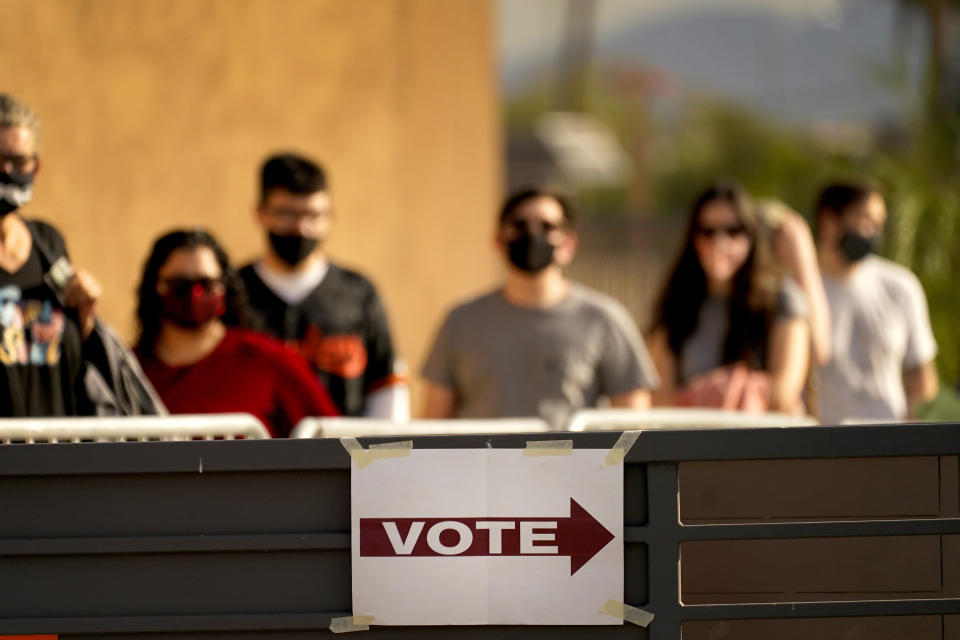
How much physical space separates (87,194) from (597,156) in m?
37.5

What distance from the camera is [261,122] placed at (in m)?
8.13

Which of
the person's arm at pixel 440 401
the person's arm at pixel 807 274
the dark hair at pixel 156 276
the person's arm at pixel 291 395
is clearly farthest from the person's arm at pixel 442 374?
the person's arm at pixel 807 274

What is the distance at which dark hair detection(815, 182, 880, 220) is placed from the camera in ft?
20.7

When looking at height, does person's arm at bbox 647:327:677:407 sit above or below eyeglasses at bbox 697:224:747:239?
below

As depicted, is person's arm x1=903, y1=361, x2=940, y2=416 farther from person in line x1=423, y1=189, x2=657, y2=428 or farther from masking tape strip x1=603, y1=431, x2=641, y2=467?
masking tape strip x1=603, y1=431, x2=641, y2=467

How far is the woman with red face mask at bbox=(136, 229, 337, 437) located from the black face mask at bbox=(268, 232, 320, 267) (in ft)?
1.77

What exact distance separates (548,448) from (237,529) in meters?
0.64

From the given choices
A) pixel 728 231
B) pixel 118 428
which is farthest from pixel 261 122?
pixel 118 428

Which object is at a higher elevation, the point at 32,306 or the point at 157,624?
the point at 32,306

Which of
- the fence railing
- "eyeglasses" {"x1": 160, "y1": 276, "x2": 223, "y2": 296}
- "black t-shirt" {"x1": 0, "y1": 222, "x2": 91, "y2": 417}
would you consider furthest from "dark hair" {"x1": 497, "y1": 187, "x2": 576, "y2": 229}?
the fence railing

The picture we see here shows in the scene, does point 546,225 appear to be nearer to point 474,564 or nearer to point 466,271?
point 474,564

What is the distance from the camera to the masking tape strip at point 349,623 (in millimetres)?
3000

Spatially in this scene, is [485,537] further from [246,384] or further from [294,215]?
[294,215]

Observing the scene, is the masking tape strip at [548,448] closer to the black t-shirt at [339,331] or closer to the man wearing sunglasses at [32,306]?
the man wearing sunglasses at [32,306]
